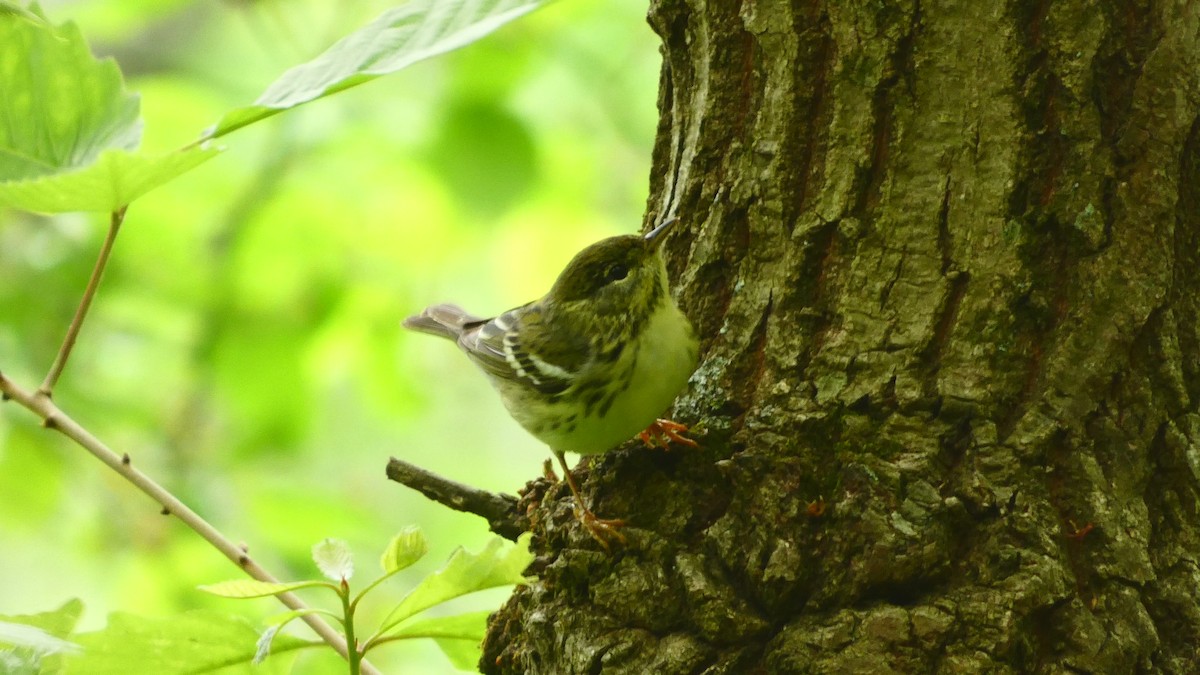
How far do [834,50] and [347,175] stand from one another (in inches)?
128

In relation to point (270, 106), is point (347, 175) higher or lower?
higher

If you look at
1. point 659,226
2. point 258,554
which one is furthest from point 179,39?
point 659,226

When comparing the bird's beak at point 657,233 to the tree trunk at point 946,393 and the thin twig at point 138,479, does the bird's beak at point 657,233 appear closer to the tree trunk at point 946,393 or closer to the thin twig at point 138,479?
the tree trunk at point 946,393

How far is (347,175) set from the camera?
199 inches

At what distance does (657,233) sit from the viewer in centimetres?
267

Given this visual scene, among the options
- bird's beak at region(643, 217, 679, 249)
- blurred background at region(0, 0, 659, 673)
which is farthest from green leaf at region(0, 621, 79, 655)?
blurred background at region(0, 0, 659, 673)

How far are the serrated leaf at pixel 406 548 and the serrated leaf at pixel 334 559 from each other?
80 mm

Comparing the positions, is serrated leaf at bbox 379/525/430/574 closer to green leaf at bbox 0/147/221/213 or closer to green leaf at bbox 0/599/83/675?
green leaf at bbox 0/599/83/675

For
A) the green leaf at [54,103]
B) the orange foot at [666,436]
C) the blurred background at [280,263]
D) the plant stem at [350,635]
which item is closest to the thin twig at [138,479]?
the plant stem at [350,635]

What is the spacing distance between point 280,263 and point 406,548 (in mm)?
3225

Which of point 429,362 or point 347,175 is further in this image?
point 429,362

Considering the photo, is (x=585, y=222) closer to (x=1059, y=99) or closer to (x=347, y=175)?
(x=347, y=175)

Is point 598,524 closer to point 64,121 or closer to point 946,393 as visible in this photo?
point 946,393

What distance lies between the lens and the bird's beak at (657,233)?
8.65 ft
